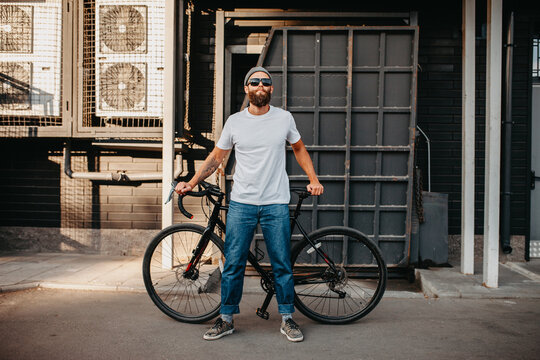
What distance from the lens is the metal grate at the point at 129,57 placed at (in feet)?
19.6

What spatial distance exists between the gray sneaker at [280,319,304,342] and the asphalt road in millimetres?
48

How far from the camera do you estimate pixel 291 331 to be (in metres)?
3.42

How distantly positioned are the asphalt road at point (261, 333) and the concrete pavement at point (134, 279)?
0.21 meters

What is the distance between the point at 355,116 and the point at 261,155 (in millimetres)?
2372

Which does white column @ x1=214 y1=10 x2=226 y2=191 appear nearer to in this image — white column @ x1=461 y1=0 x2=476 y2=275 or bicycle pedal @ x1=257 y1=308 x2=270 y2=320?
bicycle pedal @ x1=257 y1=308 x2=270 y2=320

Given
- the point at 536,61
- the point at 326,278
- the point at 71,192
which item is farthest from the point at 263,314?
the point at 536,61

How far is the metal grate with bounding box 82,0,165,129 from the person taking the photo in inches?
236

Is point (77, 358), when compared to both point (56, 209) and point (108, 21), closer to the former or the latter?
point (56, 209)

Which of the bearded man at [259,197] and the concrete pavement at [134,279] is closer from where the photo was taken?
the bearded man at [259,197]

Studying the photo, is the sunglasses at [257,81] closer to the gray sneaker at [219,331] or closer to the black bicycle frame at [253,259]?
the black bicycle frame at [253,259]

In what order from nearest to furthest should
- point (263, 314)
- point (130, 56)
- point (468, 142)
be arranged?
point (263, 314)
point (468, 142)
point (130, 56)

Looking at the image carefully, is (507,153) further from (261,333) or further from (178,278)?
(178,278)

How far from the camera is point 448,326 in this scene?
12.5 ft

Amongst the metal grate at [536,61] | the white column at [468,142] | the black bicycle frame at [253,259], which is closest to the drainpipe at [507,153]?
the metal grate at [536,61]
